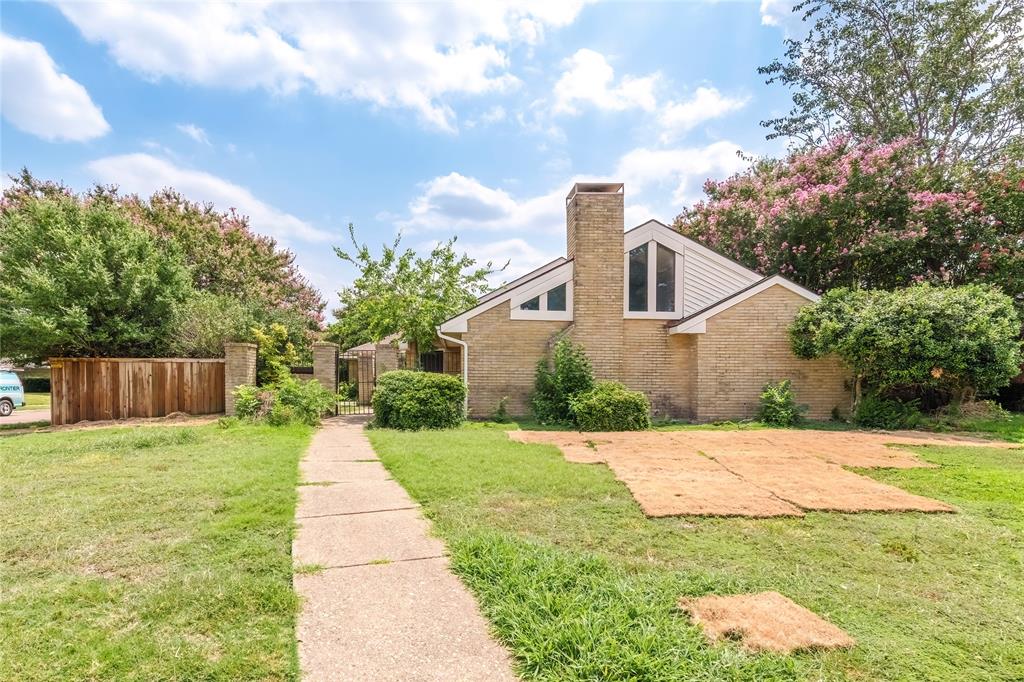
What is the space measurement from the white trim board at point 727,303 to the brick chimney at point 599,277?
5.22ft

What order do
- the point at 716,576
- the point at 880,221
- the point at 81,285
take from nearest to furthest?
the point at 716,576 < the point at 81,285 < the point at 880,221

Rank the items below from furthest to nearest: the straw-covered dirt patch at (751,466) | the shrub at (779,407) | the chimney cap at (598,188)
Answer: the chimney cap at (598,188), the shrub at (779,407), the straw-covered dirt patch at (751,466)

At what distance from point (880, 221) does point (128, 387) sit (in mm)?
21038

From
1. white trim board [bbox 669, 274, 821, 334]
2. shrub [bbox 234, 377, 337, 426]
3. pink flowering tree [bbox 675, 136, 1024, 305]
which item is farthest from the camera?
pink flowering tree [bbox 675, 136, 1024, 305]

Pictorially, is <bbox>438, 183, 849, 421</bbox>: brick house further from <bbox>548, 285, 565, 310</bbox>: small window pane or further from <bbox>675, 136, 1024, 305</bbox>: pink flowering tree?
<bbox>675, 136, 1024, 305</bbox>: pink flowering tree

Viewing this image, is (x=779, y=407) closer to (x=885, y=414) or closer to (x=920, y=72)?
(x=885, y=414)

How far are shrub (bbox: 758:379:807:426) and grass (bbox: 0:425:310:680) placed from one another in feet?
33.8

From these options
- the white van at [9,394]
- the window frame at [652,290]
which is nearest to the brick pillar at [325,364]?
the window frame at [652,290]

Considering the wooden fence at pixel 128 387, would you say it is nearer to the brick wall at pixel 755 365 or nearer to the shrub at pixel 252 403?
the shrub at pixel 252 403

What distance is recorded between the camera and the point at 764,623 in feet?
8.78

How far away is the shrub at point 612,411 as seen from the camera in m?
10.5

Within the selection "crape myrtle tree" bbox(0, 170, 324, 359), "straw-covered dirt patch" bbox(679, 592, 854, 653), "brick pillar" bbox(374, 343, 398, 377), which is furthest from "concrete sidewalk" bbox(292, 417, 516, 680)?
"crape myrtle tree" bbox(0, 170, 324, 359)

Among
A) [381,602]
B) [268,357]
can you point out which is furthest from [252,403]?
[381,602]

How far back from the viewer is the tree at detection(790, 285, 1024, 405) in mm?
10250
